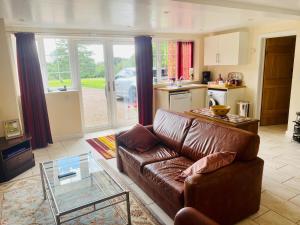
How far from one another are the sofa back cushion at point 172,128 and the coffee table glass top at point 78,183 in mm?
916

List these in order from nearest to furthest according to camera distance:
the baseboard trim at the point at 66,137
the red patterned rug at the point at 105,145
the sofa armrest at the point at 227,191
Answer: the sofa armrest at the point at 227,191 < the red patterned rug at the point at 105,145 < the baseboard trim at the point at 66,137

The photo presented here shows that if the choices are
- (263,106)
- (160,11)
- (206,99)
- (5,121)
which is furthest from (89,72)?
(263,106)

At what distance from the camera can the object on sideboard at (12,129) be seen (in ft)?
11.6

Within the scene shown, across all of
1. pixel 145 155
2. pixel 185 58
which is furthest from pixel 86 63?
pixel 145 155

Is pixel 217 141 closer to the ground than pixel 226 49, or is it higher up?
closer to the ground

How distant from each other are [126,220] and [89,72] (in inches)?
142

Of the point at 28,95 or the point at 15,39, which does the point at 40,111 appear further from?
the point at 15,39

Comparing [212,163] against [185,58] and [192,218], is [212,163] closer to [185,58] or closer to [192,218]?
[192,218]

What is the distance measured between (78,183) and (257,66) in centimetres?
456

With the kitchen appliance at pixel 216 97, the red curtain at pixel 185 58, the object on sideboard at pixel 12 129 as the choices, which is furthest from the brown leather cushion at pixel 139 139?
the red curtain at pixel 185 58

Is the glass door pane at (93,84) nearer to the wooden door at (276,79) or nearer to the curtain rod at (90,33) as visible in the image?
the curtain rod at (90,33)

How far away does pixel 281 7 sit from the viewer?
135 inches

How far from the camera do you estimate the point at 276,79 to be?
5387mm

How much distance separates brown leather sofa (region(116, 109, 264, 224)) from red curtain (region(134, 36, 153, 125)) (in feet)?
8.25
